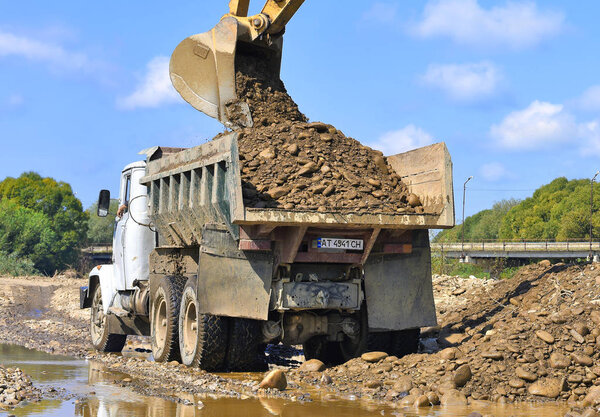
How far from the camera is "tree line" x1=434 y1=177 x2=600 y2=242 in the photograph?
7919cm

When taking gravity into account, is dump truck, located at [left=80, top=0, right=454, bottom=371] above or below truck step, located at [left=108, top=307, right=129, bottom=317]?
above

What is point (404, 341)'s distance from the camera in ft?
35.7

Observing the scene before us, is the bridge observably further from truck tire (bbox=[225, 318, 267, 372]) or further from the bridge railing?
truck tire (bbox=[225, 318, 267, 372])

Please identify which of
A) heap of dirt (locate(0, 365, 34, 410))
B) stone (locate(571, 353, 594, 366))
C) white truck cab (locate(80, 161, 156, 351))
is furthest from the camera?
white truck cab (locate(80, 161, 156, 351))

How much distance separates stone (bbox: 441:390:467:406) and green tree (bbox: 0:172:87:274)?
49.0 meters

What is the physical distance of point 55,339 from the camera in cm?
1574

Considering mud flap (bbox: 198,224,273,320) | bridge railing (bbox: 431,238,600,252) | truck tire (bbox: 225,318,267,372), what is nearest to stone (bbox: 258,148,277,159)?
mud flap (bbox: 198,224,273,320)

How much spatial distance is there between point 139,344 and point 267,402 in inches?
313

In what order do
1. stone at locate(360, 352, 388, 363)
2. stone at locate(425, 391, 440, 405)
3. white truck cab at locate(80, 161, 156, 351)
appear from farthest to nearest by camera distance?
1. white truck cab at locate(80, 161, 156, 351)
2. stone at locate(360, 352, 388, 363)
3. stone at locate(425, 391, 440, 405)

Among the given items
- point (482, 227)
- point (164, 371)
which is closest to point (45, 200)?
point (482, 227)

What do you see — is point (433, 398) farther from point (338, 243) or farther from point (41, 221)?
point (41, 221)

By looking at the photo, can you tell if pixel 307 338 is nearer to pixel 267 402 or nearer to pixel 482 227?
pixel 267 402

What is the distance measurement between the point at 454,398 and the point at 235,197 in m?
3.10

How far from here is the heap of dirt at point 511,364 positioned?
27.7 feet
